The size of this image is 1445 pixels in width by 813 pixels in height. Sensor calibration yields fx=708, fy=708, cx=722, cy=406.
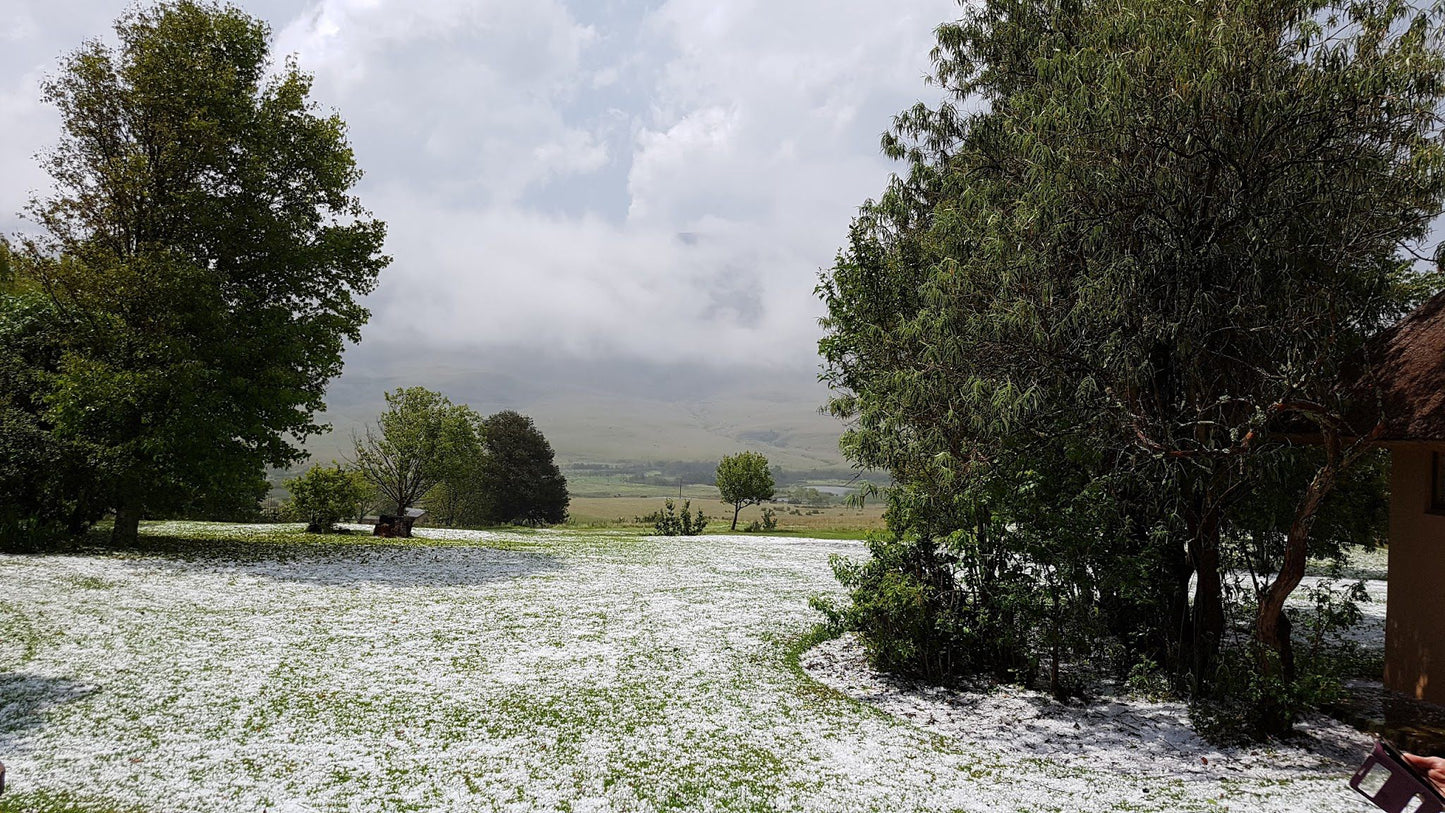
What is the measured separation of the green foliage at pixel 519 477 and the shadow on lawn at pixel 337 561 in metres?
34.5

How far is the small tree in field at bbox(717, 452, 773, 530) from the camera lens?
132 ft

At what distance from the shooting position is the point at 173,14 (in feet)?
60.9

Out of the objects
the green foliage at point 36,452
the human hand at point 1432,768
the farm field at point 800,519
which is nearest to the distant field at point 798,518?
the farm field at point 800,519

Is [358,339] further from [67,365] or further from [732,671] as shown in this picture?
[732,671]

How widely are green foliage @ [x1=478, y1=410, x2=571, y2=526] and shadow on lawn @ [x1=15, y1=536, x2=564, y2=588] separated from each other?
34480 mm

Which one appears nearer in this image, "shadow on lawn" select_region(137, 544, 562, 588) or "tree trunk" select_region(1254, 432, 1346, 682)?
"tree trunk" select_region(1254, 432, 1346, 682)

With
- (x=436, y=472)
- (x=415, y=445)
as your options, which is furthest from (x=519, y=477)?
(x=415, y=445)

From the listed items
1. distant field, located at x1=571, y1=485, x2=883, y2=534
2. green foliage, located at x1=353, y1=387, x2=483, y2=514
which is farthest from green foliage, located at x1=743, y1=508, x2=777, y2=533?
green foliage, located at x1=353, y1=387, x2=483, y2=514

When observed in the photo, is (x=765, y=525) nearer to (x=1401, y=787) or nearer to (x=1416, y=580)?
(x=1416, y=580)

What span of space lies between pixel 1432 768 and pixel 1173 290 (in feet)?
15.1

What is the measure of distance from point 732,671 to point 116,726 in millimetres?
6472

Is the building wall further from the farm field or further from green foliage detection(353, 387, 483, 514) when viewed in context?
green foliage detection(353, 387, 483, 514)

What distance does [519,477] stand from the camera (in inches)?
2216

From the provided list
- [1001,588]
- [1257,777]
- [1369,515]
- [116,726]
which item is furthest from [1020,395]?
[1369,515]
